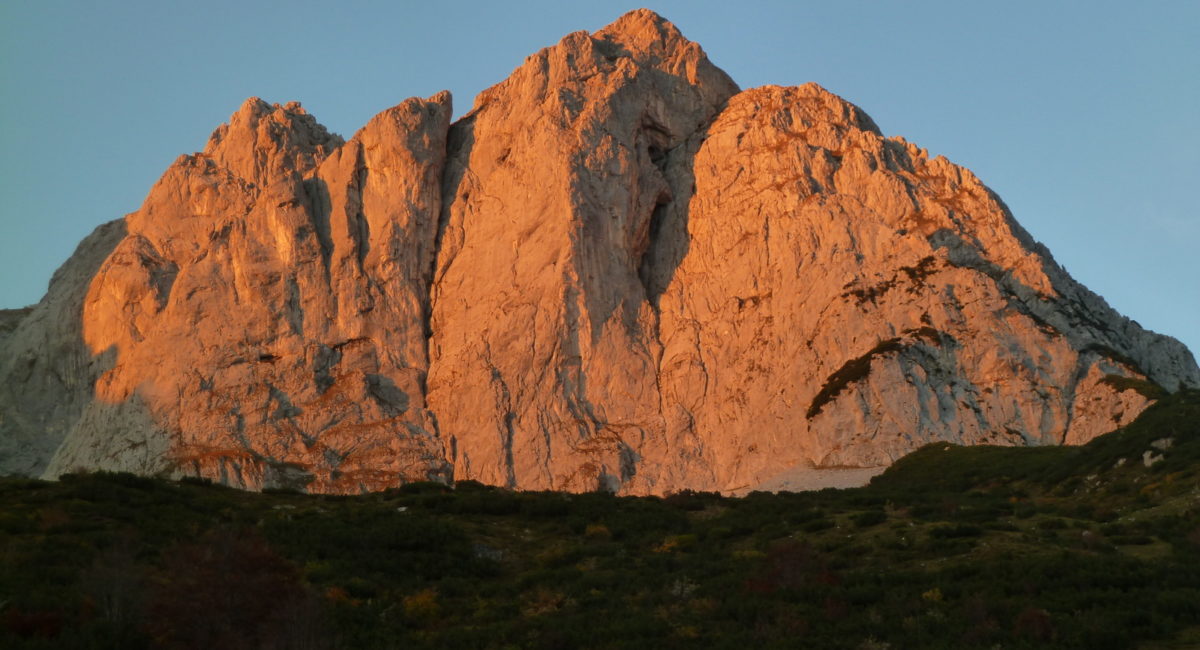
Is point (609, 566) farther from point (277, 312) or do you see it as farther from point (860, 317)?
point (277, 312)

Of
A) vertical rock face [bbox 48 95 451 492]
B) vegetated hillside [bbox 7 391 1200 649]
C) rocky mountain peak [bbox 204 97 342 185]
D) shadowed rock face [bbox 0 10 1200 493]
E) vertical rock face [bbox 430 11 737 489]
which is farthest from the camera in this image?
rocky mountain peak [bbox 204 97 342 185]

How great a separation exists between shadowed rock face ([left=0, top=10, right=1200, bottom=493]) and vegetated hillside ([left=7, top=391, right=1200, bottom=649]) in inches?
1286

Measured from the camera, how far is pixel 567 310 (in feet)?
265

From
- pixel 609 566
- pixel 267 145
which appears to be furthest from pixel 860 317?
pixel 609 566

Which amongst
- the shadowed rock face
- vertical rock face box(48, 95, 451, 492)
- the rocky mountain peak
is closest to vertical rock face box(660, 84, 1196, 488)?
the shadowed rock face

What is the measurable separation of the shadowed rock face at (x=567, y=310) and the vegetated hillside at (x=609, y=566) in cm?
3267

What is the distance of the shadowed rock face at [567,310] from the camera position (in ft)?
243

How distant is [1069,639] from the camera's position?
2045 centimetres

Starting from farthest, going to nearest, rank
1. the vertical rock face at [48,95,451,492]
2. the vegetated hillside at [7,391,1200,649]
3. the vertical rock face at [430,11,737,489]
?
the vertical rock face at [430,11,737,489], the vertical rock face at [48,95,451,492], the vegetated hillside at [7,391,1200,649]

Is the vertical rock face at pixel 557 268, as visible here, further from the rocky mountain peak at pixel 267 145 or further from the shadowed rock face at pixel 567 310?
the rocky mountain peak at pixel 267 145

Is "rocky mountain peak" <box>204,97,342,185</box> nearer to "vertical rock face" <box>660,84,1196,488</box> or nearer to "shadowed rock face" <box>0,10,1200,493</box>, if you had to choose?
"shadowed rock face" <box>0,10,1200,493</box>

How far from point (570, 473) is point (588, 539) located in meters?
42.1

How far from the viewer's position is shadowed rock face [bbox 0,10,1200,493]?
7394 centimetres

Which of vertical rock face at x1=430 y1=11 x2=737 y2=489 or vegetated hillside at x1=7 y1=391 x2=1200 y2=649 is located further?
vertical rock face at x1=430 y1=11 x2=737 y2=489
